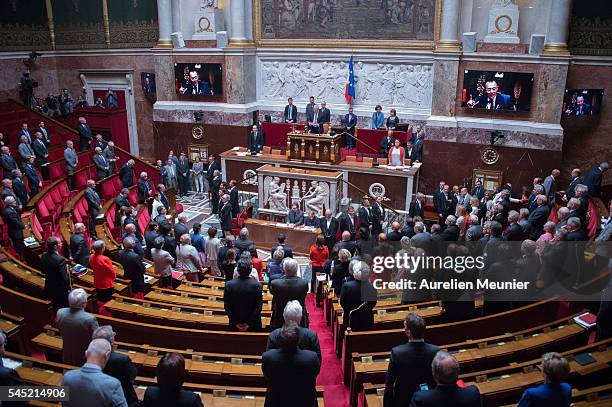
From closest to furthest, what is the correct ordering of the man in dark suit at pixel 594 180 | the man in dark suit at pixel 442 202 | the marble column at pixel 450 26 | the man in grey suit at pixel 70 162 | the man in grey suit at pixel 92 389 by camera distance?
the man in grey suit at pixel 92 389, the man in dark suit at pixel 594 180, the man in dark suit at pixel 442 202, the man in grey suit at pixel 70 162, the marble column at pixel 450 26

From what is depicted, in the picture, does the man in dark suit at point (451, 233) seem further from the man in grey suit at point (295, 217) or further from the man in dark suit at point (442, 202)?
the man in grey suit at point (295, 217)

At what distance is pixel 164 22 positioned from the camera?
55.0ft

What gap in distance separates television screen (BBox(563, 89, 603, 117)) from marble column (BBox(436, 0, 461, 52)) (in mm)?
3122

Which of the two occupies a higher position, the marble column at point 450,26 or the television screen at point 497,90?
the marble column at point 450,26

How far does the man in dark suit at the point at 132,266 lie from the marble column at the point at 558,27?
11.4 meters

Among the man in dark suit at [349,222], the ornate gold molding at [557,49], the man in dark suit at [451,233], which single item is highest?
the ornate gold molding at [557,49]

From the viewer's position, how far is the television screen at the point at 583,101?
12799 millimetres

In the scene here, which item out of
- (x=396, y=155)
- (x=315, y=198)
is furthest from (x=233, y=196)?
(x=396, y=155)

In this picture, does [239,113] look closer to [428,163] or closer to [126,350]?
[428,163]

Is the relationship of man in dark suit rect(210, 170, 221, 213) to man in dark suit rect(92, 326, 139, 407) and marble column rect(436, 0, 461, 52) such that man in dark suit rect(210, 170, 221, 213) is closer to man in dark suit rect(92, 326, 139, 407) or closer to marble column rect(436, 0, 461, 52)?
marble column rect(436, 0, 461, 52)

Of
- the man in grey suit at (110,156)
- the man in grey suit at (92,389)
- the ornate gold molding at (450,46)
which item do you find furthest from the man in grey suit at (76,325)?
the ornate gold molding at (450,46)

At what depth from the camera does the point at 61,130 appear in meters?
16.0

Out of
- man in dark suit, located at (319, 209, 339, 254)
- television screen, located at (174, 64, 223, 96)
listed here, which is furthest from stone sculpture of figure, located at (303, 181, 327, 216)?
television screen, located at (174, 64, 223, 96)

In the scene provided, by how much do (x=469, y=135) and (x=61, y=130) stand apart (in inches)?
492
